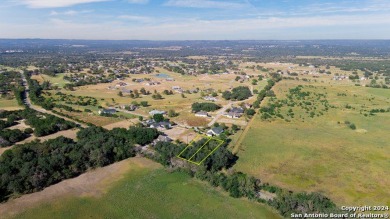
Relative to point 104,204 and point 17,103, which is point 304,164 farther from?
point 17,103

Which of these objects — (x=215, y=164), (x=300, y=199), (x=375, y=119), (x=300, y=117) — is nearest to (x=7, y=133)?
(x=215, y=164)

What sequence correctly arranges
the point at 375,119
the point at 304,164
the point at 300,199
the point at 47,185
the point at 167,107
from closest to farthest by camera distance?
the point at 300,199
the point at 47,185
the point at 304,164
the point at 375,119
the point at 167,107

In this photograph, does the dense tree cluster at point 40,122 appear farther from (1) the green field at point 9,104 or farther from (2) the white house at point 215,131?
(2) the white house at point 215,131

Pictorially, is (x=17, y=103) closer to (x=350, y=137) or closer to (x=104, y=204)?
(x=104, y=204)

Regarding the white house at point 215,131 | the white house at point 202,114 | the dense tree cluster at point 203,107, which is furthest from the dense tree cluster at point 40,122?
the dense tree cluster at point 203,107

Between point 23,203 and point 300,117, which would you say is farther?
point 300,117

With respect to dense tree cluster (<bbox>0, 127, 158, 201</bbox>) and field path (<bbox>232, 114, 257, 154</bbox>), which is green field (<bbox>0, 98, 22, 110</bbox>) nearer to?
dense tree cluster (<bbox>0, 127, 158, 201</bbox>)

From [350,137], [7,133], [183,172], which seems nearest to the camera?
[183,172]
